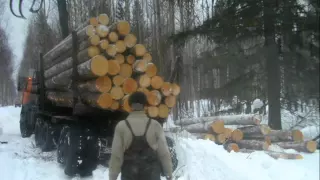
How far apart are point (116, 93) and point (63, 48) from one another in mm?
3021

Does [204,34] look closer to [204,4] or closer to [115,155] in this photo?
[204,4]

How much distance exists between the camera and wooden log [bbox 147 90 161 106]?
7332 millimetres

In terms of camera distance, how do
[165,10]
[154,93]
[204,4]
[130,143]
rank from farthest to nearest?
[165,10]
[204,4]
[154,93]
[130,143]

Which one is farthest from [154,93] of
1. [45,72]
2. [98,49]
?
[45,72]

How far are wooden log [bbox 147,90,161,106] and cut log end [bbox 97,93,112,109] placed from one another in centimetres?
73

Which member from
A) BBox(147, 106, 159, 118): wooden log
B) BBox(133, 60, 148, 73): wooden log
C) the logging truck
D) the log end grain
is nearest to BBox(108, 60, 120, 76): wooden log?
the logging truck

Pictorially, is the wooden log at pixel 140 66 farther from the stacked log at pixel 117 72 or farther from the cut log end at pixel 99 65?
the cut log end at pixel 99 65

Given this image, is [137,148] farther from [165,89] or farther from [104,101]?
[165,89]

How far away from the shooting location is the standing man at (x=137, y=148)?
14.0 ft

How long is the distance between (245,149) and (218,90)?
1.68m

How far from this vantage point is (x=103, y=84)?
724cm

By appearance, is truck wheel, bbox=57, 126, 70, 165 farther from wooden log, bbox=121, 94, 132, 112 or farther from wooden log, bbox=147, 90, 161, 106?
wooden log, bbox=147, 90, 161, 106

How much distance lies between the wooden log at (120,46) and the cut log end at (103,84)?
0.59m

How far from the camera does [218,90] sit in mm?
10336
